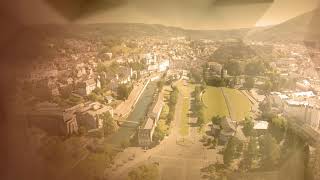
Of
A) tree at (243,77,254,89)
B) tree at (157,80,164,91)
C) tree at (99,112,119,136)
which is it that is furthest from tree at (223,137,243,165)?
tree at (99,112,119,136)

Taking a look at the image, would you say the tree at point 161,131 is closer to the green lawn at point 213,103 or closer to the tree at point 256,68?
the green lawn at point 213,103

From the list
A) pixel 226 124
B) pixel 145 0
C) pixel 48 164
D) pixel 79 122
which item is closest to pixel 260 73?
pixel 226 124

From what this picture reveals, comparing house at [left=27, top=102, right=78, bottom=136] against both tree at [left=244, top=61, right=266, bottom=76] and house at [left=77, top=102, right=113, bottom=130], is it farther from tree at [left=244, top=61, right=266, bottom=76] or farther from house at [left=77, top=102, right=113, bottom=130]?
tree at [left=244, top=61, right=266, bottom=76]

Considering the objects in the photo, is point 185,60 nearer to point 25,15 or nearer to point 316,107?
point 316,107

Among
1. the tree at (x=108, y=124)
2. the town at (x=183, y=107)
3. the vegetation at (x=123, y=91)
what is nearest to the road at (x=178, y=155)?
the town at (x=183, y=107)

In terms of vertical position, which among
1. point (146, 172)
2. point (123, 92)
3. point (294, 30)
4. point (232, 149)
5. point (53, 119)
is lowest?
point (146, 172)

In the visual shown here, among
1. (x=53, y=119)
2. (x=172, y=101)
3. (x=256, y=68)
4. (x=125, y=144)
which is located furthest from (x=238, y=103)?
(x=53, y=119)

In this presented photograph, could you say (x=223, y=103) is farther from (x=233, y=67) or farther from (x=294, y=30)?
(x=294, y=30)

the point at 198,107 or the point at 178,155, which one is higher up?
the point at 198,107
